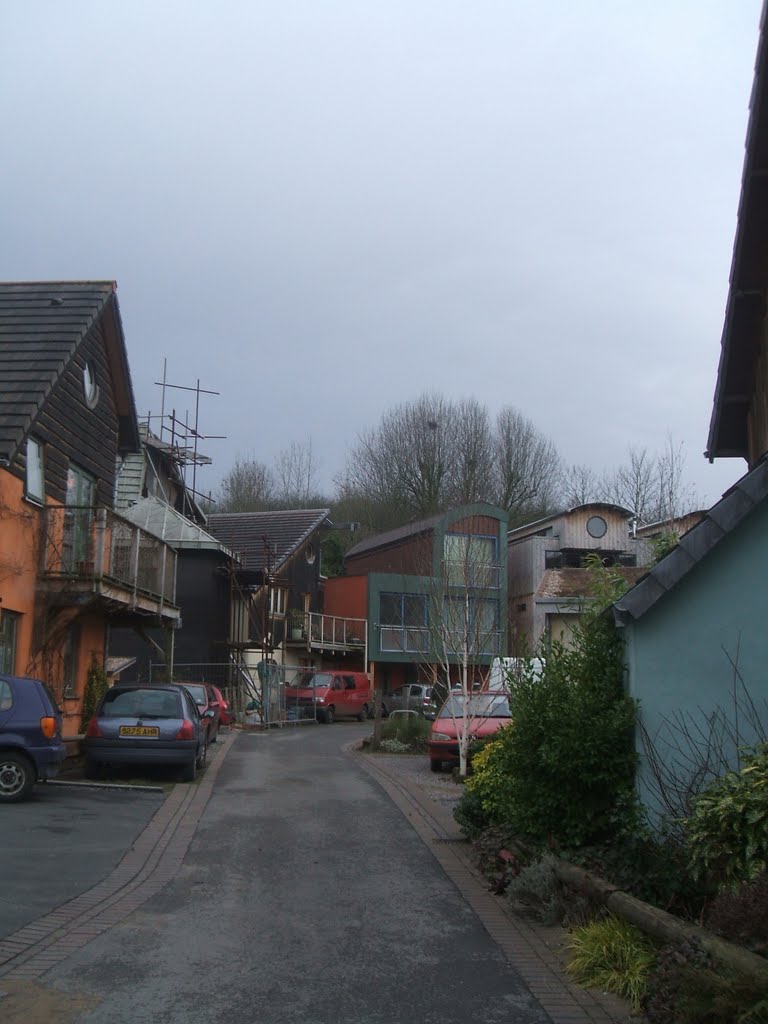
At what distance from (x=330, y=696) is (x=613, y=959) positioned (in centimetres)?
3374

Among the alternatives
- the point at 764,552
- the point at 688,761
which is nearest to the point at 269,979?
the point at 688,761

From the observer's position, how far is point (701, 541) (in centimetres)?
852

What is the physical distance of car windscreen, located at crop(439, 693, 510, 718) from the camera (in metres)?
20.4

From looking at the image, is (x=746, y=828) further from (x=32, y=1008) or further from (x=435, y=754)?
(x=435, y=754)

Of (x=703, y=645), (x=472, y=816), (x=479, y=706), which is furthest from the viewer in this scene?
(x=479, y=706)

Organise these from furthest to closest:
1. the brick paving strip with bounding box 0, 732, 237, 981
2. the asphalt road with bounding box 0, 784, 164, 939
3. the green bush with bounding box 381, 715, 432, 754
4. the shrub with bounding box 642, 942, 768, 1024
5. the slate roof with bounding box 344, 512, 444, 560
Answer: the slate roof with bounding box 344, 512, 444, 560 → the green bush with bounding box 381, 715, 432, 754 → the asphalt road with bounding box 0, 784, 164, 939 → the brick paving strip with bounding box 0, 732, 237, 981 → the shrub with bounding box 642, 942, 768, 1024

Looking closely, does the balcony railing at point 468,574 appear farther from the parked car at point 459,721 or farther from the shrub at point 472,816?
the shrub at point 472,816

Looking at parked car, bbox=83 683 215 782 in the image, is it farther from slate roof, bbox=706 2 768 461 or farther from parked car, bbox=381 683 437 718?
parked car, bbox=381 683 437 718

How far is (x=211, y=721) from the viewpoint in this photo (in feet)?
75.6

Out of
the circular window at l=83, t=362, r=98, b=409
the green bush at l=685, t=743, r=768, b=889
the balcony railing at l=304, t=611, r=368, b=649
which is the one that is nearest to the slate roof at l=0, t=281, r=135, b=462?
the circular window at l=83, t=362, r=98, b=409

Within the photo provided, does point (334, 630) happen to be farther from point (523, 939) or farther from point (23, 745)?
point (523, 939)

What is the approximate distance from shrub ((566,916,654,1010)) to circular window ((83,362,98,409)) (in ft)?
54.6

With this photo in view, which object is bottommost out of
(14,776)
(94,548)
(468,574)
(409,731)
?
(14,776)

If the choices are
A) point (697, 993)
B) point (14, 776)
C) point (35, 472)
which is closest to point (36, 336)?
point (35, 472)
